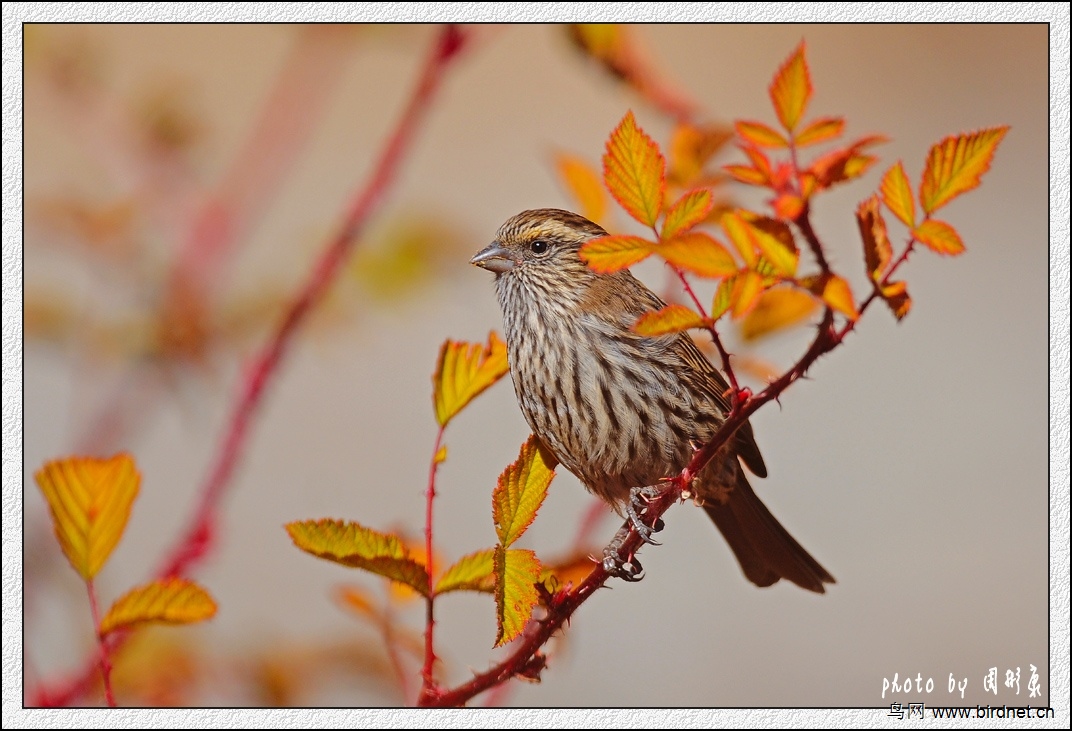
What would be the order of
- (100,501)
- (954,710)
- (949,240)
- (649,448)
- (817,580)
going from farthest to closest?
(817,580), (649,448), (954,710), (100,501), (949,240)

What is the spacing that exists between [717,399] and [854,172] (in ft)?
3.29

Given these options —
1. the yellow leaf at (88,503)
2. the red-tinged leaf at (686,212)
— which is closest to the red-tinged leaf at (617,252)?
the red-tinged leaf at (686,212)

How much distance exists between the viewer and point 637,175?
2.94 ft

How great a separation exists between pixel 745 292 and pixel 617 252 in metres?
0.13

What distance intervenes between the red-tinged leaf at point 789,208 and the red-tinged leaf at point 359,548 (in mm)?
607

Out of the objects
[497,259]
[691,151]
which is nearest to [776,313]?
[691,151]

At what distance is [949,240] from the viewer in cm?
81

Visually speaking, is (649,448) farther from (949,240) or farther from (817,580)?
(949,240)

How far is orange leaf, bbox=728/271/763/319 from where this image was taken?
82cm

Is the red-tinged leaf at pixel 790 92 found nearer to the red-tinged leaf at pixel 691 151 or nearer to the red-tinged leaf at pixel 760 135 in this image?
the red-tinged leaf at pixel 760 135

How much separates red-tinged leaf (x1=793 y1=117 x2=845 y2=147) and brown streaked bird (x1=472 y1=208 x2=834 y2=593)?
89 cm

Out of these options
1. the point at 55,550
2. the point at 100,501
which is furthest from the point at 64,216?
the point at 100,501

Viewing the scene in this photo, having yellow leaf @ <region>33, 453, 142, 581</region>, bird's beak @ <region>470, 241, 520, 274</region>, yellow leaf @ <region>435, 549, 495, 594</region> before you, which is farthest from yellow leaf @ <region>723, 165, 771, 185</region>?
bird's beak @ <region>470, 241, 520, 274</region>

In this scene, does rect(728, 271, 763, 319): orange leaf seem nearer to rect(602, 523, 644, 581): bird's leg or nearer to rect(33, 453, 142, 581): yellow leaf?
rect(602, 523, 644, 581): bird's leg
